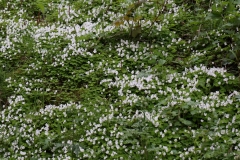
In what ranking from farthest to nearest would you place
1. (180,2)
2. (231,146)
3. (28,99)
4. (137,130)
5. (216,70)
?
(180,2), (28,99), (216,70), (137,130), (231,146)

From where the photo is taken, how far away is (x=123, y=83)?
6410 millimetres

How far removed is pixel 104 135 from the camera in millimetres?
5387

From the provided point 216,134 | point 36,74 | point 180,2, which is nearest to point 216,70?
point 216,134

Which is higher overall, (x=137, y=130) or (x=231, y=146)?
(x=137, y=130)

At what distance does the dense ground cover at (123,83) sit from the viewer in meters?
5.15

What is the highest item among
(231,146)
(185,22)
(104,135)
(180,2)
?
(180,2)

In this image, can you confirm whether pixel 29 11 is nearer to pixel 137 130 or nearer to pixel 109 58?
pixel 109 58

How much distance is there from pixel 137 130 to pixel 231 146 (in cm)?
131

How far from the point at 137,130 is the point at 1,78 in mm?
3162

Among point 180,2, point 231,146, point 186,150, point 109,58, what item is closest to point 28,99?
point 109,58

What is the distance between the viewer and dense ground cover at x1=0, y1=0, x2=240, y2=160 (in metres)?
5.15

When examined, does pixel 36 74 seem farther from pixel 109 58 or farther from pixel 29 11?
pixel 29 11

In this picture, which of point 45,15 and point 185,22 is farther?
point 45,15

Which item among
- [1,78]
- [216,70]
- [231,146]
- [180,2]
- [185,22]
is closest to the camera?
[231,146]
